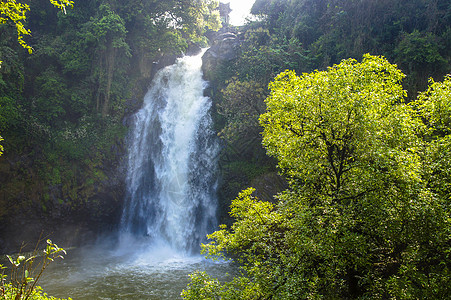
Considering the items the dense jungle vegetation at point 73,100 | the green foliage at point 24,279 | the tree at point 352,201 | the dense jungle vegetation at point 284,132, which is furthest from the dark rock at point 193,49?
the green foliage at point 24,279

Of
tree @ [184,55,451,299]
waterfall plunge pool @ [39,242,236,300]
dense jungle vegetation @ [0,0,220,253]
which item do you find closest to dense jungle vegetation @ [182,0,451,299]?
tree @ [184,55,451,299]

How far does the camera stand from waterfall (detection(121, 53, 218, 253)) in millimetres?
19578

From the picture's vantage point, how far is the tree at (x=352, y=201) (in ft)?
Answer: 18.5

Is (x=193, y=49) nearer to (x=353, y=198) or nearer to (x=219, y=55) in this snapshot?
(x=219, y=55)

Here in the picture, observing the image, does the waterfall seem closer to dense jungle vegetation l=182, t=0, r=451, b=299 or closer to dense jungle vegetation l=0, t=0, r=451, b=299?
dense jungle vegetation l=0, t=0, r=451, b=299

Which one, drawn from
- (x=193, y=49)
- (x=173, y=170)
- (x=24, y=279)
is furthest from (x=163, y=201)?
(x=193, y=49)

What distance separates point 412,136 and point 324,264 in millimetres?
3466

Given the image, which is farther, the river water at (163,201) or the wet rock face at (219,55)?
the wet rock face at (219,55)

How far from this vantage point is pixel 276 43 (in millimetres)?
22844

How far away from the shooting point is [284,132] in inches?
300

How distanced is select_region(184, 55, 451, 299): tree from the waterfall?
11812 millimetres

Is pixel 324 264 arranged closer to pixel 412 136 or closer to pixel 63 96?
pixel 412 136

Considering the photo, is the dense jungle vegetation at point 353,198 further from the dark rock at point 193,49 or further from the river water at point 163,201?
the dark rock at point 193,49

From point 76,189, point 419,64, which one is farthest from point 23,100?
point 419,64
